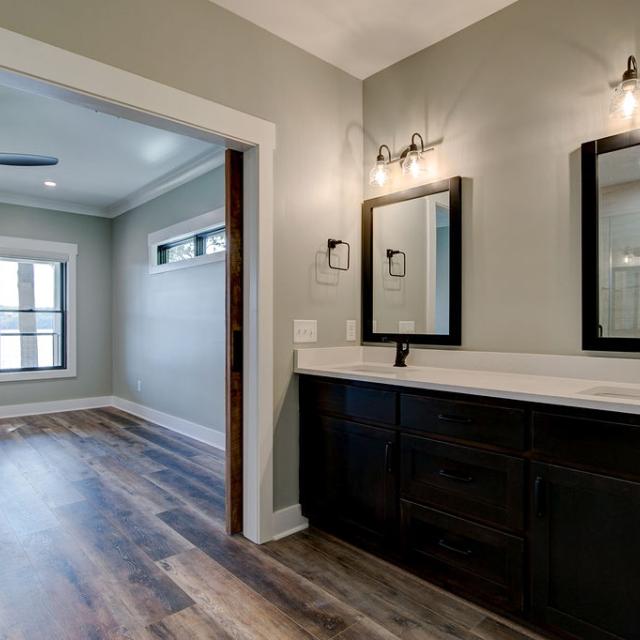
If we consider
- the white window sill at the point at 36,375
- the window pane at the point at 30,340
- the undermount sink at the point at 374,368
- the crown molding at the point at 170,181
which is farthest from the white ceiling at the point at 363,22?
the white window sill at the point at 36,375

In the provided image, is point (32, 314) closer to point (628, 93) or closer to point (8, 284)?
point (8, 284)

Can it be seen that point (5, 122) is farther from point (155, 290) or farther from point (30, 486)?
point (30, 486)

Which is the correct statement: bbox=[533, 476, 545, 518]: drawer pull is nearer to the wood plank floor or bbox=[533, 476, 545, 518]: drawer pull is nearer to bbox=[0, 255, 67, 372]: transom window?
the wood plank floor

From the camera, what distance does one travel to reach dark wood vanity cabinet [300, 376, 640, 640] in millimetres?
1456

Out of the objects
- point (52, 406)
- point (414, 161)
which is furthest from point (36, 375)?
point (414, 161)

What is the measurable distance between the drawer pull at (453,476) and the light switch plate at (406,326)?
0.94 meters

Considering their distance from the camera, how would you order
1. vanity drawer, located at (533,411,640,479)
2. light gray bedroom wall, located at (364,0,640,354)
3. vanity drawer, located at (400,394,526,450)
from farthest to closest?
light gray bedroom wall, located at (364,0,640,354) < vanity drawer, located at (400,394,526,450) < vanity drawer, located at (533,411,640,479)

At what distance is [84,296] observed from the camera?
614cm

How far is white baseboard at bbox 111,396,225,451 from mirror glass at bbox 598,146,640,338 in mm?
3282

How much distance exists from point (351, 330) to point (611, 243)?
56.7 inches

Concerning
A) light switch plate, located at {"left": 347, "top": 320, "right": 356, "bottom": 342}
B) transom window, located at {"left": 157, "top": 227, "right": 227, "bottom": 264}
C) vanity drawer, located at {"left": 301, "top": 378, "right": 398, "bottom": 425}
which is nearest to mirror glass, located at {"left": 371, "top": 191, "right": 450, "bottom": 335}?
light switch plate, located at {"left": 347, "top": 320, "right": 356, "bottom": 342}

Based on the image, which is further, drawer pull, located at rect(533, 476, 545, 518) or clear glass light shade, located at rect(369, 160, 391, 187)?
clear glass light shade, located at rect(369, 160, 391, 187)

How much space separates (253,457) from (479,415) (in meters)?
1.21

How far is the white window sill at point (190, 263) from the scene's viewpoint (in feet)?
13.7
